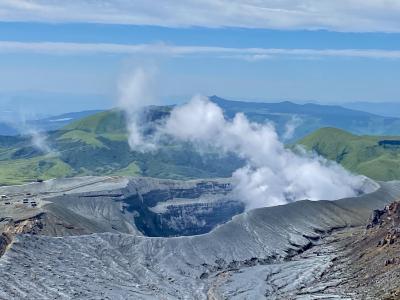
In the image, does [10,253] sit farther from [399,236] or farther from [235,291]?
[399,236]

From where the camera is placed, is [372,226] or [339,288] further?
[372,226]

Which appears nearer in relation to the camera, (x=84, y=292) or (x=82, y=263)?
(x=84, y=292)

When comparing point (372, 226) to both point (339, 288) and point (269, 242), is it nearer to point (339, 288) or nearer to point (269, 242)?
point (269, 242)

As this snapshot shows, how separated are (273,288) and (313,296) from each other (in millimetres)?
11870

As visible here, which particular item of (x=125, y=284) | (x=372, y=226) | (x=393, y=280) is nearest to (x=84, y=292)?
(x=125, y=284)

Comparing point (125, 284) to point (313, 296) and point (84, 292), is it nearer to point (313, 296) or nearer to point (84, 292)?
point (84, 292)

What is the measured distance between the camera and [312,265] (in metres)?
164

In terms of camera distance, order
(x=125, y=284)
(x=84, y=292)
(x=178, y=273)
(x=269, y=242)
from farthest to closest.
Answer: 1. (x=269, y=242)
2. (x=178, y=273)
3. (x=125, y=284)
4. (x=84, y=292)

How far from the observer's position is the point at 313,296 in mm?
138375

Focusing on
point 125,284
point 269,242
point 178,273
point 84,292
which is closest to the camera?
point 84,292

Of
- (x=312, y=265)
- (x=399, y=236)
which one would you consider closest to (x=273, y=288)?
(x=312, y=265)

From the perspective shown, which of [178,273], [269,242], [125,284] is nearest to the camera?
[125,284]

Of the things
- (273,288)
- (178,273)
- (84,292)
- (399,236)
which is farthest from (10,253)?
(399,236)

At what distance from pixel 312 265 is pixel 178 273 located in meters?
28.0
